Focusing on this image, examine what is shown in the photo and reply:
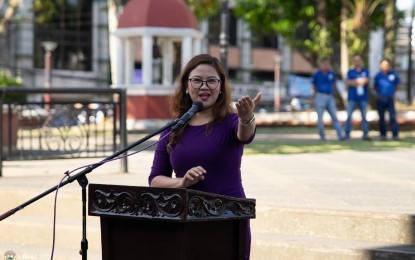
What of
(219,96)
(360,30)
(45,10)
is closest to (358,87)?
(360,30)

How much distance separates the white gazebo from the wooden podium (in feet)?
52.7

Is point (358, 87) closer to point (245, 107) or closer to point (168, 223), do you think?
point (245, 107)

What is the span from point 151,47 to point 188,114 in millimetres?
16467

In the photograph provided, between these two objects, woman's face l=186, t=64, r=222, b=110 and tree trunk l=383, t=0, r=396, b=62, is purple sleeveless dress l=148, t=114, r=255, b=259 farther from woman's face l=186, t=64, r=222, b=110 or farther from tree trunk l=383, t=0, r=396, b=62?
tree trunk l=383, t=0, r=396, b=62

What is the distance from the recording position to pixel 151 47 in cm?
1998

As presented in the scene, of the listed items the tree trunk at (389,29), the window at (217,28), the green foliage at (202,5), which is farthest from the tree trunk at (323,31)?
the window at (217,28)

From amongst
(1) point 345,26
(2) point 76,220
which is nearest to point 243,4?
(1) point 345,26

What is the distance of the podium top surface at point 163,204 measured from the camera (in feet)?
11.0

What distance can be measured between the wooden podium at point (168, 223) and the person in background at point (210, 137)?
282mm

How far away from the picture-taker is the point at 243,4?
2997cm

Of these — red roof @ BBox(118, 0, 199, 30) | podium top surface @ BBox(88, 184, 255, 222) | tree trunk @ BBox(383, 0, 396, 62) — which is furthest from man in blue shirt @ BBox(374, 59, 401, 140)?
podium top surface @ BBox(88, 184, 255, 222)

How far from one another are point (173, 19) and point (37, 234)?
13.7 m

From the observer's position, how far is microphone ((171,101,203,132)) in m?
3.70

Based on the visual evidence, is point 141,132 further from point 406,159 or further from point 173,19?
point 406,159
